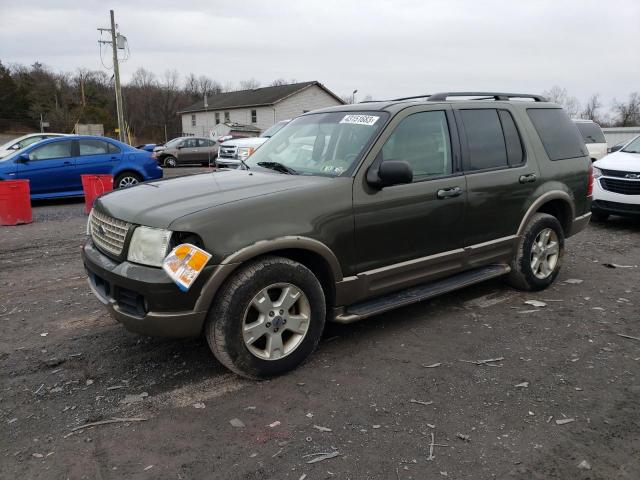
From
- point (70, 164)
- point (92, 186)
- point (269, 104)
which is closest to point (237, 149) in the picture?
point (70, 164)

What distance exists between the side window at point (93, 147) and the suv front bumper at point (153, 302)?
31.7ft

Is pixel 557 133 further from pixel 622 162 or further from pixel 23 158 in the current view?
pixel 23 158

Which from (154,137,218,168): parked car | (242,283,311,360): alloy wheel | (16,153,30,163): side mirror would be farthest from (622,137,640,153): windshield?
(154,137,218,168): parked car

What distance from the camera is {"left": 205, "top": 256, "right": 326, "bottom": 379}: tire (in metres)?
3.22

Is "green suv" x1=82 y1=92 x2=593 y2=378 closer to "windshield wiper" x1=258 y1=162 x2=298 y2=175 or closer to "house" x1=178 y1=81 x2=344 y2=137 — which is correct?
"windshield wiper" x1=258 y1=162 x2=298 y2=175

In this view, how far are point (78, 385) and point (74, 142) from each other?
9.77 meters

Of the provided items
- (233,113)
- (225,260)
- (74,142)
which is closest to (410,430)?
(225,260)

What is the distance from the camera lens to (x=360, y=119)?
4.23m

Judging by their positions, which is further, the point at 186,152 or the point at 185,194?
the point at 186,152

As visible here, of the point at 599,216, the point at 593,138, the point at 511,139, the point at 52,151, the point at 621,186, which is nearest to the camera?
the point at 511,139

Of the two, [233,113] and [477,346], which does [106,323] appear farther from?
[233,113]

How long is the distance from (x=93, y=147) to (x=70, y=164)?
691 mm

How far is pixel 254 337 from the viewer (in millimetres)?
3357

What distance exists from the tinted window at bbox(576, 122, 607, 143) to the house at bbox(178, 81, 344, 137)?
3262 cm
